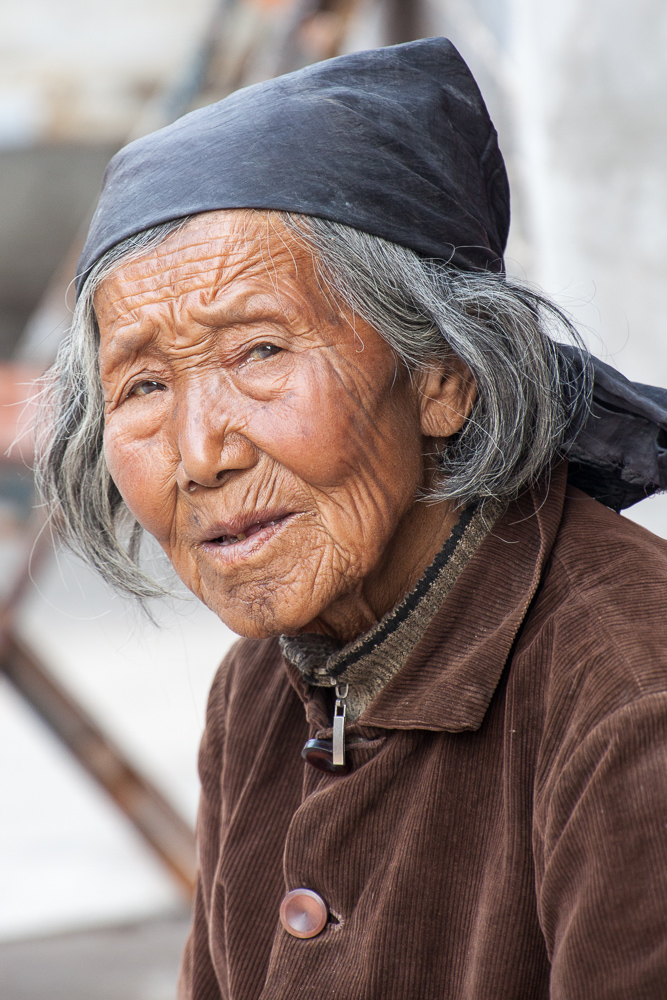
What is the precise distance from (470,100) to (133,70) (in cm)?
747

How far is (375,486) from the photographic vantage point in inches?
60.8

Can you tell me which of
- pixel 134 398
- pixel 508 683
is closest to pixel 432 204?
pixel 134 398

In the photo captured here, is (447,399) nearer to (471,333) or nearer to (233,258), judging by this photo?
(471,333)

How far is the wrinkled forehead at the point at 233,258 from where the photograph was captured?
150 cm

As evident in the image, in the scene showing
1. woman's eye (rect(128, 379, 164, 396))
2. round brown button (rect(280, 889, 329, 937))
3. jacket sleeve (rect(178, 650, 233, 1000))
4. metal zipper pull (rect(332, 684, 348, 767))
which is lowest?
jacket sleeve (rect(178, 650, 233, 1000))

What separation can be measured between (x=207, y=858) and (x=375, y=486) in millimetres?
838

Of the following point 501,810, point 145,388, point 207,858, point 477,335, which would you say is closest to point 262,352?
point 145,388

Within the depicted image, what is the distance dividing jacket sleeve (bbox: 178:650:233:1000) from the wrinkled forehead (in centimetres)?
86

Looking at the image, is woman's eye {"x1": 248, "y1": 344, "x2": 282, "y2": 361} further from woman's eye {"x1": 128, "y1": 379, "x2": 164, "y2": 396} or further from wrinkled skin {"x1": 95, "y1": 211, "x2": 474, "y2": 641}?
woman's eye {"x1": 128, "y1": 379, "x2": 164, "y2": 396}

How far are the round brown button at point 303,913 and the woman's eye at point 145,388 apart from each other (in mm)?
794

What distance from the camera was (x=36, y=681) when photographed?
15.8 feet

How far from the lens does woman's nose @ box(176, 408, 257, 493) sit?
58.7 inches

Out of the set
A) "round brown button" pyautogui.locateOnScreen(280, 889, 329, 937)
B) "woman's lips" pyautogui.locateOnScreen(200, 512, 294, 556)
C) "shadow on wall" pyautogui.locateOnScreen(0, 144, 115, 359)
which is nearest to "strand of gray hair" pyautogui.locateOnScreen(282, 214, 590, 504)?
"woman's lips" pyautogui.locateOnScreen(200, 512, 294, 556)

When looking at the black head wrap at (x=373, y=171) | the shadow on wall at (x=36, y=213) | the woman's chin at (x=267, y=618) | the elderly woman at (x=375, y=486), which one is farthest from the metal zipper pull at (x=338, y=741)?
the shadow on wall at (x=36, y=213)
